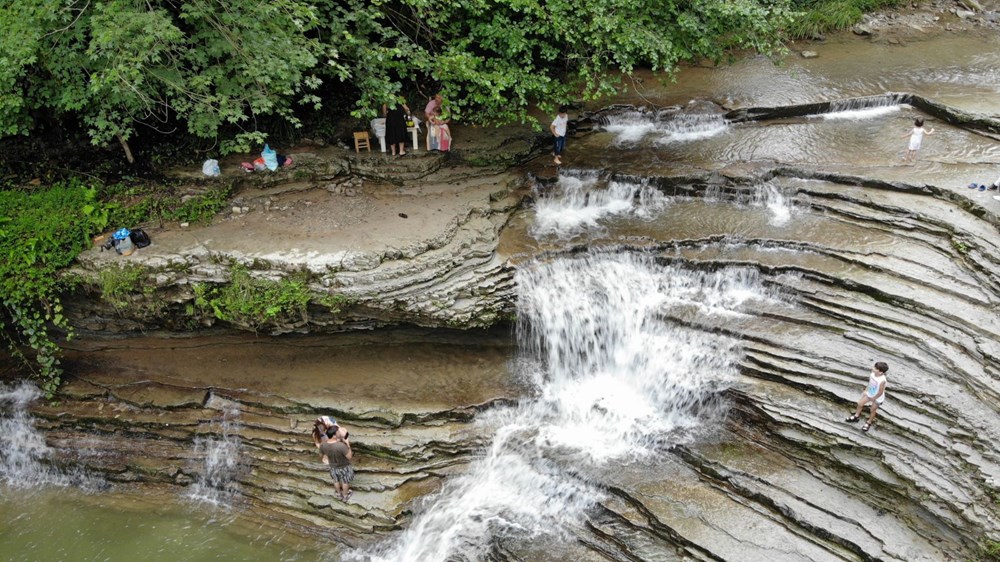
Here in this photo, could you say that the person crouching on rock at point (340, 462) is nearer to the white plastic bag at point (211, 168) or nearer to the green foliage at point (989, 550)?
the white plastic bag at point (211, 168)

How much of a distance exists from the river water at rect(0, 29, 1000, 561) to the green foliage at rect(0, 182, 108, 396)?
2.02 feet

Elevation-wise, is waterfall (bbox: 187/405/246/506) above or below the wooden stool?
below

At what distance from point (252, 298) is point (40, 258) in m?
2.85

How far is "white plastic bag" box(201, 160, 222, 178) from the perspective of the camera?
1009 centimetres

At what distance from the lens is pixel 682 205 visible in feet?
35.6

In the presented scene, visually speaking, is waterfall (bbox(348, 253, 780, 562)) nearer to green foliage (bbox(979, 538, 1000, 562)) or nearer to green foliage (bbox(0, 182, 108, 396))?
green foliage (bbox(979, 538, 1000, 562))

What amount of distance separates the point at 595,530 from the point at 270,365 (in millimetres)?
4842

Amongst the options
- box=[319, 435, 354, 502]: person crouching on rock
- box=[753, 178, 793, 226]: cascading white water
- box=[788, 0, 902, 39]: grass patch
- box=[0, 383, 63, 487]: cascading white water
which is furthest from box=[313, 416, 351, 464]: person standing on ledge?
box=[788, 0, 902, 39]: grass patch

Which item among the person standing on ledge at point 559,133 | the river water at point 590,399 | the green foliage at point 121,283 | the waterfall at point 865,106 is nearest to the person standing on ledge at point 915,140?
the river water at point 590,399

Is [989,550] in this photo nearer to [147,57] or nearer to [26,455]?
[147,57]

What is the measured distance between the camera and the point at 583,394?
936cm

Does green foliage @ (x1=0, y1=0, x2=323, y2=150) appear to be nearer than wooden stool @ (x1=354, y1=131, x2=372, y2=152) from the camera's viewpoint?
Yes

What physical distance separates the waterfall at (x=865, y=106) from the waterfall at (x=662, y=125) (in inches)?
87.0

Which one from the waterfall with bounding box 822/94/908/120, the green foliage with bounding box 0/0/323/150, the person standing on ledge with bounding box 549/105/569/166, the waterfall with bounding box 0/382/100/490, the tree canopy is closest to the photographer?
the green foliage with bounding box 0/0/323/150
